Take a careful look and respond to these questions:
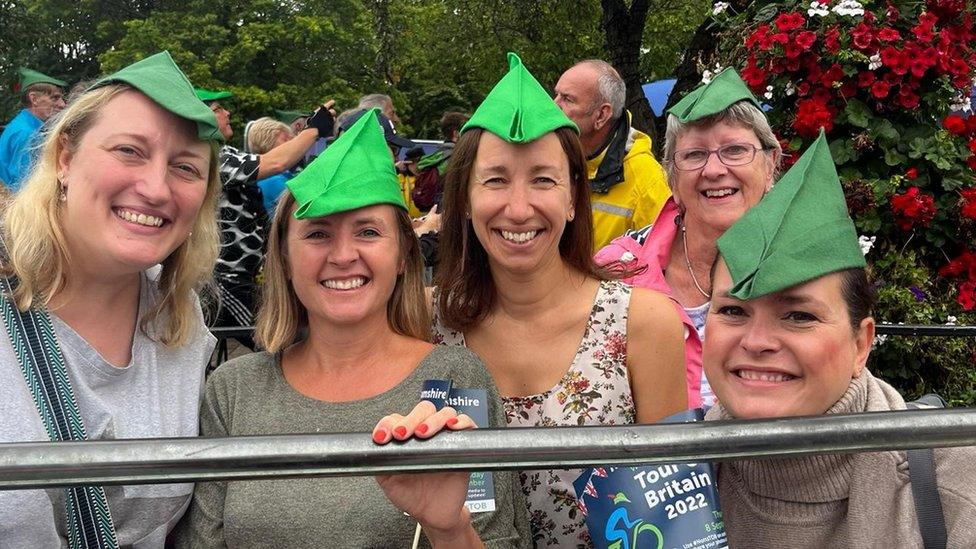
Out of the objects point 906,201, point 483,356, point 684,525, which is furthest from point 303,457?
point 906,201

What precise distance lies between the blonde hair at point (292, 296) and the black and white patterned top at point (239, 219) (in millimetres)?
3199

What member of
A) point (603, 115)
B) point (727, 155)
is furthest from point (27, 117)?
point (727, 155)

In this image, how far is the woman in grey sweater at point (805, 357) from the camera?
1795mm

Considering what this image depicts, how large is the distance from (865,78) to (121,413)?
120 inches

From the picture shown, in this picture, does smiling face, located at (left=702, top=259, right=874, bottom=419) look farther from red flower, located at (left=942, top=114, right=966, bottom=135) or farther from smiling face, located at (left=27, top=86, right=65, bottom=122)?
smiling face, located at (left=27, top=86, right=65, bottom=122)

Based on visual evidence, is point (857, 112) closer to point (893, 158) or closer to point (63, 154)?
point (893, 158)

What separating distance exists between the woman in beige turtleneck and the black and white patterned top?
432cm

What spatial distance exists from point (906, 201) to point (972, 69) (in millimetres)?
727

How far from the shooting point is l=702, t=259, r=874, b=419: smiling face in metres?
1.83

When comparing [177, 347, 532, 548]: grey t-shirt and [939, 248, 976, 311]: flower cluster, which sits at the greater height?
[939, 248, 976, 311]: flower cluster

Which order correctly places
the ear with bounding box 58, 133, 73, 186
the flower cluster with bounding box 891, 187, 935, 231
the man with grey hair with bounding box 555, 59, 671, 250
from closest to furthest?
the ear with bounding box 58, 133, 73, 186
the flower cluster with bounding box 891, 187, 935, 231
the man with grey hair with bounding box 555, 59, 671, 250

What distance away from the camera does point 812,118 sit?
12.8 feet

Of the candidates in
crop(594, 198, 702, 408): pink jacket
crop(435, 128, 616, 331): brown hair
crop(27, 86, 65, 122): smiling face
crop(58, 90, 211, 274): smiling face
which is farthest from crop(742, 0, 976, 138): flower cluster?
crop(27, 86, 65, 122): smiling face

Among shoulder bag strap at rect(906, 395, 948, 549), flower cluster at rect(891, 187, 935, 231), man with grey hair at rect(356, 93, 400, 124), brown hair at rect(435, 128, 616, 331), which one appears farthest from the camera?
man with grey hair at rect(356, 93, 400, 124)
